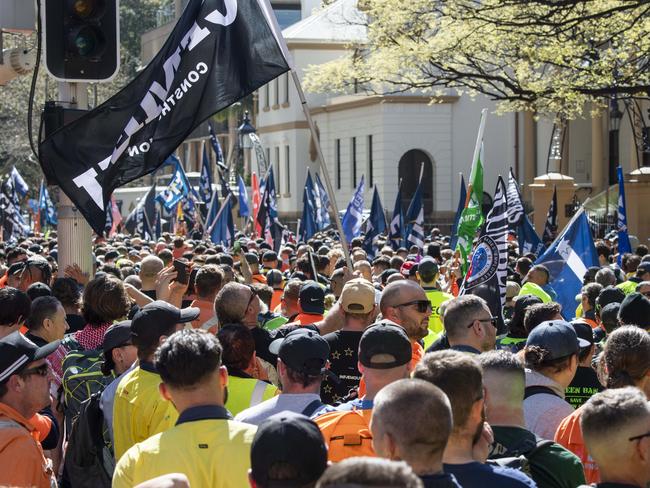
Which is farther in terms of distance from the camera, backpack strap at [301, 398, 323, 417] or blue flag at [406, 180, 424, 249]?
blue flag at [406, 180, 424, 249]

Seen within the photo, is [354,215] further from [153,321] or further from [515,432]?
[515,432]

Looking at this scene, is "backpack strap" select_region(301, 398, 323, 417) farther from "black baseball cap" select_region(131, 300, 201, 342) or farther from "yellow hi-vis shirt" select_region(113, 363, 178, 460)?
"black baseball cap" select_region(131, 300, 201, 342)

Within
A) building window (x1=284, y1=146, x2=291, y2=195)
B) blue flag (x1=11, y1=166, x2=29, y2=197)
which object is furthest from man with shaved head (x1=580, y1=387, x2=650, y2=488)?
building window (x1=284, y1=146, x2=291, y2=195)

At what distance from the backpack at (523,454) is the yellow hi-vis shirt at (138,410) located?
5.00 ft

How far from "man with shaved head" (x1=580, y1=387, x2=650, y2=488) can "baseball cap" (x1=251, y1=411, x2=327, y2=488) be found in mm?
1049

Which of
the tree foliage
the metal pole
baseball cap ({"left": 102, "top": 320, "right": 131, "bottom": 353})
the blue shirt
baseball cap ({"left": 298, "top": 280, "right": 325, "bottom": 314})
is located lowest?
the blue shirt

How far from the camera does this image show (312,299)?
349 inches

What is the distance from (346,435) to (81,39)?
180 inches

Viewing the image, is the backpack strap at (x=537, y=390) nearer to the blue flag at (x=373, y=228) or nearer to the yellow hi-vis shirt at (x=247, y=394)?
the yellow hi-vis shirt at (x=247, y=394)

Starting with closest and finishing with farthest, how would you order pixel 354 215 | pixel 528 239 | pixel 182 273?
pixel 182 273 < pixel 528 239 < pixel 354 215

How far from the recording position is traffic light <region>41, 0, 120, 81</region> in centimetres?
829

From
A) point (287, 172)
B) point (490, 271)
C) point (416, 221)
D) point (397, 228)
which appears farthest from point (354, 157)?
point (490, 271)

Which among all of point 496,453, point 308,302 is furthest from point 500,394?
point 308,302

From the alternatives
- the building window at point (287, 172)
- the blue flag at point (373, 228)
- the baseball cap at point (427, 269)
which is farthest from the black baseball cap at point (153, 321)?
the building window at point (287, 172)
